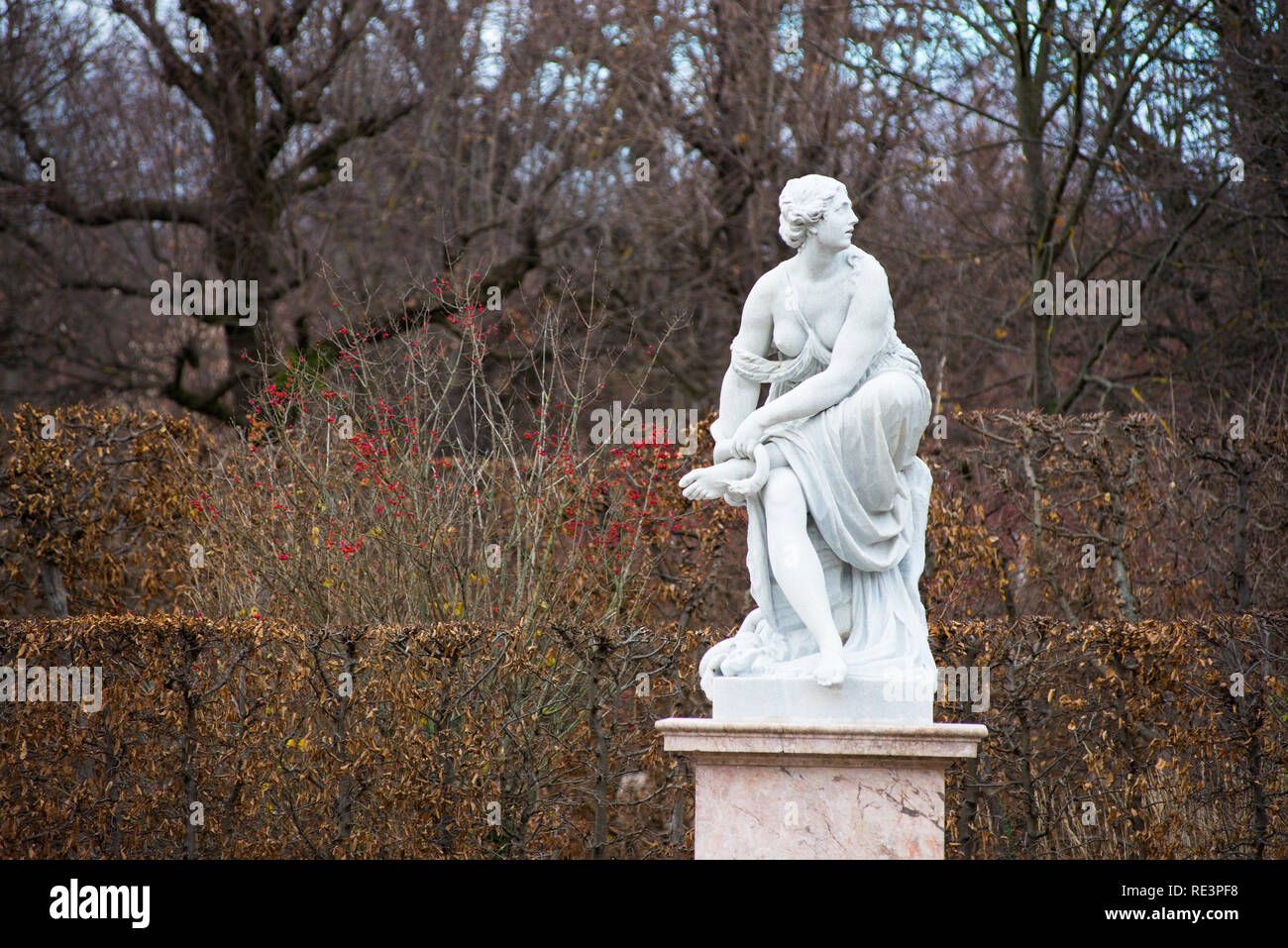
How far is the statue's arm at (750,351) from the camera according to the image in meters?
5.02

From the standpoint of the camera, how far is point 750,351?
505 centimetres

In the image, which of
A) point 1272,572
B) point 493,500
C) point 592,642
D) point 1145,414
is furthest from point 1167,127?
point 592,642

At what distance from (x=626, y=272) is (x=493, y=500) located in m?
6.24

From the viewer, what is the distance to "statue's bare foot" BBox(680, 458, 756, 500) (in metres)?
4.82

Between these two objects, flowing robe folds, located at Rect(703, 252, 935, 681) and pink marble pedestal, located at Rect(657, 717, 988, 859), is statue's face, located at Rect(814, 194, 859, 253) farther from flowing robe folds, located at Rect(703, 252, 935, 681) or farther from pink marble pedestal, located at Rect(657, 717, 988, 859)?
pink marble pedestal, located at Rect(657, 717, 988, 859)

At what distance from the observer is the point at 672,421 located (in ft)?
29.8

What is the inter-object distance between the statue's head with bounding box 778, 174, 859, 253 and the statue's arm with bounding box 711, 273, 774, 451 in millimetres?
239
